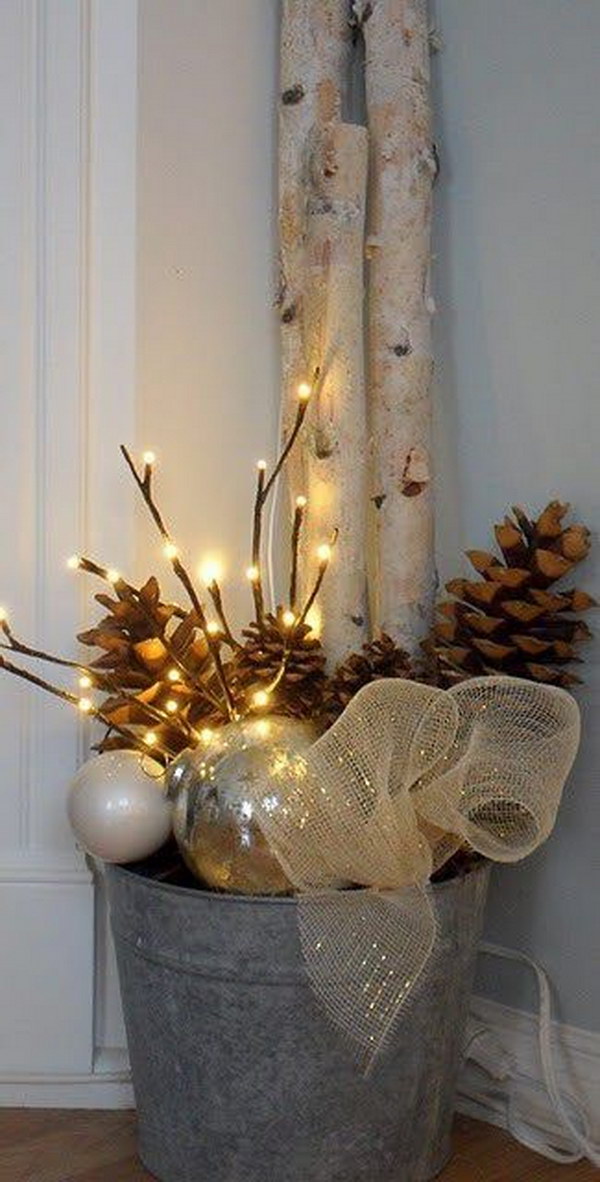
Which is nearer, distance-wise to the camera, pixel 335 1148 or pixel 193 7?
pixel 335 1148

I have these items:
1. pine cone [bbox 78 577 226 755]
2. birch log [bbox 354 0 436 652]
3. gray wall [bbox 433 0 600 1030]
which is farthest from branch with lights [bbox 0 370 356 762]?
gray wall [bbox 433 0 600 1030]

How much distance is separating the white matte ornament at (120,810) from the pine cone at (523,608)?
13.0 inches

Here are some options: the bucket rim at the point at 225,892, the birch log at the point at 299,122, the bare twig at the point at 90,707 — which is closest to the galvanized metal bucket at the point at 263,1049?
the bucket rim at the point at 225,892

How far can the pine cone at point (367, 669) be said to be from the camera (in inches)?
61.1

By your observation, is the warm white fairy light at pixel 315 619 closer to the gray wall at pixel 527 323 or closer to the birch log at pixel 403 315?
the birch log at pixel 403 315

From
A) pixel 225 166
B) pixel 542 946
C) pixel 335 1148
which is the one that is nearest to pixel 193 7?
pixel 225 166

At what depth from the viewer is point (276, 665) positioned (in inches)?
61.7

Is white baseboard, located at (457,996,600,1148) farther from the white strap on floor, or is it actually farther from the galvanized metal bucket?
A: the galvanized metal bucket

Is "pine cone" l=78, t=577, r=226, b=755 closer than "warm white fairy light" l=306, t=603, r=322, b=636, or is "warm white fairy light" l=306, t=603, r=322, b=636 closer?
"pine cone" l=78, t=577, r=226, b=755

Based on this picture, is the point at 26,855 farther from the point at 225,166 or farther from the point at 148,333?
the point at 225,166

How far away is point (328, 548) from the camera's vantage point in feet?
Answer: 5.25

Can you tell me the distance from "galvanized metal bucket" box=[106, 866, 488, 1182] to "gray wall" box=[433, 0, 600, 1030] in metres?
0.20

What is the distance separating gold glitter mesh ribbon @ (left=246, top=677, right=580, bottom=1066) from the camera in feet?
4.36

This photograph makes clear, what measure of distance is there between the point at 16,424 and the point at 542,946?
80cm
